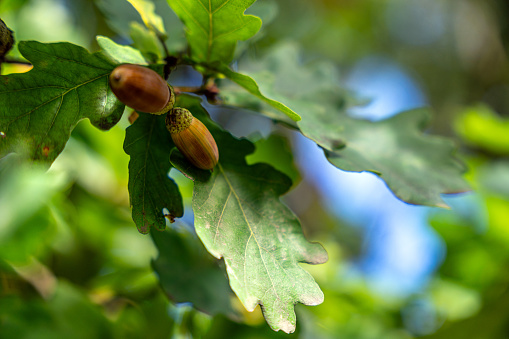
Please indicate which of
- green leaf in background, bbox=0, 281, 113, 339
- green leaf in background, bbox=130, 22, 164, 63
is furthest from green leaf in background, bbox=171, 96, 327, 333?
green leaf in background, bbox=0, 281, 113, 339

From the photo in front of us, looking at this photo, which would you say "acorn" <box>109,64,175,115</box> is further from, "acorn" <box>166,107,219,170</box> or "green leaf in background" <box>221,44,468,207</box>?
"green leaf in background" <box>221,44,468,207</box>

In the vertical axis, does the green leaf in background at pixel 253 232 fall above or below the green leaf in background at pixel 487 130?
above

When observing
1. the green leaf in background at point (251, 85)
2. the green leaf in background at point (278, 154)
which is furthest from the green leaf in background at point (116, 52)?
the green leaf in background at point (278, 154)

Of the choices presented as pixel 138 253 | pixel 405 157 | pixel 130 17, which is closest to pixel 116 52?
pixel 130 17

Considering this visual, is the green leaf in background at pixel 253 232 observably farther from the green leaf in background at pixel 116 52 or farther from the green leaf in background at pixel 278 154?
the green leaf in background at pixel 278 154

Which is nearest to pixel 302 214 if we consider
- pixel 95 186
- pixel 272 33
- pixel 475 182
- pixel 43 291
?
pixel 272 33

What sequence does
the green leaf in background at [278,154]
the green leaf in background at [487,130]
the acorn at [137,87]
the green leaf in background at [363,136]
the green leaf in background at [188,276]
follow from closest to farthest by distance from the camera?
the acorn at [137,87], the green leaf in background at [363,136], the green leaf in background at [188,276], the green leaf in background at [278,154], the green leaf in background at [487,130]
